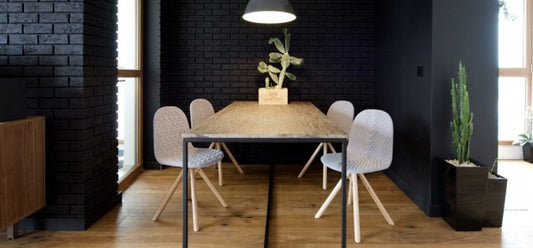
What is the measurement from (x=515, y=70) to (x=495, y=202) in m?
3.71

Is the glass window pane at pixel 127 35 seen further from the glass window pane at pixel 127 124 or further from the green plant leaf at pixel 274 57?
the green plant leaf at pixel 274 57

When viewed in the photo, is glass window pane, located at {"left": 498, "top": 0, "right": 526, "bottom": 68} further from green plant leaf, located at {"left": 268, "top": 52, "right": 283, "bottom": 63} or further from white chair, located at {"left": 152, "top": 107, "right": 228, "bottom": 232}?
white chair, located at {"left": 152, "top": 107, "right": 228, "bottom": 232}

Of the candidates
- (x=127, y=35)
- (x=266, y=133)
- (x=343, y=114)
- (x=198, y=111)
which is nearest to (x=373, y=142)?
(x=266, y=133)

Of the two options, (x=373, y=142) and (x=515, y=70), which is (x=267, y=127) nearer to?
(x=373, y=142)

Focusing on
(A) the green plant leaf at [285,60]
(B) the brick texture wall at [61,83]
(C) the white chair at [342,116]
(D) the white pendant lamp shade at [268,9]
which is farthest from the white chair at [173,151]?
(A) the green plant leaf at [285,60]

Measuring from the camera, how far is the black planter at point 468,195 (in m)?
3.30

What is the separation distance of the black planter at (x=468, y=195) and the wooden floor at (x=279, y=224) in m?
0.09

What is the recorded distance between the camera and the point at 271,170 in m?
5.55

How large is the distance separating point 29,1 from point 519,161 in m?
5.97

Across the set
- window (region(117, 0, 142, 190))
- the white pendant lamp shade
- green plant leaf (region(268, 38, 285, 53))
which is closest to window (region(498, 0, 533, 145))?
green plant leaf (region(268, 38, 285, 53))

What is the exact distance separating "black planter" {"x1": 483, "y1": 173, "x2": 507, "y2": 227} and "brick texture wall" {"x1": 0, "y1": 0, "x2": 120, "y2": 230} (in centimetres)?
290

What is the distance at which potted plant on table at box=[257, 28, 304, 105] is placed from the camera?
210 inches

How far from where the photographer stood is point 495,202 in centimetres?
342

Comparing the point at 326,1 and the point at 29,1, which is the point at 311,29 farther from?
the point at 29,1
